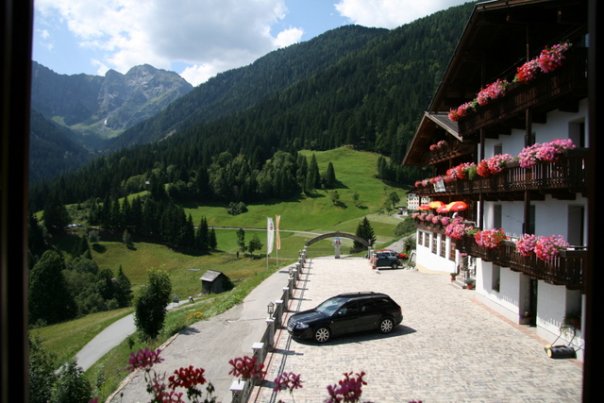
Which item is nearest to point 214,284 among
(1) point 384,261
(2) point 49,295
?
(2) point 49,295

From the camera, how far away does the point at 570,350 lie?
47.9ft

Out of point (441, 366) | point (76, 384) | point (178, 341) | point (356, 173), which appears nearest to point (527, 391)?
point (441, 366)

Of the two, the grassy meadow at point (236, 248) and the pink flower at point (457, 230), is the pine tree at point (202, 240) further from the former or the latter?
the pink flower at point (457, 230)

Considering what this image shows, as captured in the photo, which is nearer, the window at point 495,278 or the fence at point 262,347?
the fence at point 262,347

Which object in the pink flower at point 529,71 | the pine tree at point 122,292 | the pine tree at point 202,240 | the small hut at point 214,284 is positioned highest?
the pink flower at point 529,71

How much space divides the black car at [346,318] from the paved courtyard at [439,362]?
42 cm

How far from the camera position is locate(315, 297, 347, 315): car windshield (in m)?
18.0

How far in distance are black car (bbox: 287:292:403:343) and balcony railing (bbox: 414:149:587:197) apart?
694cm

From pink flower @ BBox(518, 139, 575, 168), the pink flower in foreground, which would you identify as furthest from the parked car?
the pink flower in foreground

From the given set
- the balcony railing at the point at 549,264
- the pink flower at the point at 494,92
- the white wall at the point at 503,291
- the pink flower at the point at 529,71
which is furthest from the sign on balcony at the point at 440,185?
the pink flower at the point at 529,71

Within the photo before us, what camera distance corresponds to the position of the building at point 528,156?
14.3 meters

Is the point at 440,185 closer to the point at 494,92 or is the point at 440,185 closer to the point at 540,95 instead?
the point at 494,92

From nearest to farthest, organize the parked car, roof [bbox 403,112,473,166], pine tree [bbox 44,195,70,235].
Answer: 1. roof [bbox 403,112,473,166]
2. the parked car
3. pine tree [bbox 44,195,70,235]

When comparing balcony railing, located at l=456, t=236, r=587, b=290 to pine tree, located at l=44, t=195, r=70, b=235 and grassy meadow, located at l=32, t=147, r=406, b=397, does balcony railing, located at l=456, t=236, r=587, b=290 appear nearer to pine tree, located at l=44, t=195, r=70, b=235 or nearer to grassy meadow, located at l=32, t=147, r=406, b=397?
grassy meadow, located at l=32, t=147, r=406, b=397
